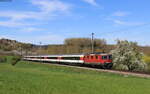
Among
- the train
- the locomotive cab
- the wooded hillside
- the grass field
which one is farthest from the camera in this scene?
the wooded hillside

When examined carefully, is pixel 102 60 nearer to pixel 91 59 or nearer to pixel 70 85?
pixel 91 59

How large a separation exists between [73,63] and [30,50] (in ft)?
371

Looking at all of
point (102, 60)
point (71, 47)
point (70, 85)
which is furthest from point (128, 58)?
point (71, 47)

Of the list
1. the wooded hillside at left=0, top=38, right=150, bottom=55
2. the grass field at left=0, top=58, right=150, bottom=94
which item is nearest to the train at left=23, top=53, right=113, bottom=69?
the grass field at left=0, top=58, right=150, bottom=94

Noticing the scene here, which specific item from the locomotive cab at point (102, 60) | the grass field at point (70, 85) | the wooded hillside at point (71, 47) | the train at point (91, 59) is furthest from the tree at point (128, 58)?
the wooded hillside at point (71, 47)

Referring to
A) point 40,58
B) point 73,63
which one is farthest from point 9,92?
point 40,58

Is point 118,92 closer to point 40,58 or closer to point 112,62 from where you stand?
point 112,62

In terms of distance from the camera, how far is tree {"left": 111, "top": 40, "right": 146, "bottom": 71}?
171ft

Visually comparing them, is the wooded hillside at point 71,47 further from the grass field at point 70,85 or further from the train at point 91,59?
the grass field at point 70,85

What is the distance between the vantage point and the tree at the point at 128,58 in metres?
52.2

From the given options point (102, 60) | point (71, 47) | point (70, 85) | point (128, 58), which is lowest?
point (70, 85)

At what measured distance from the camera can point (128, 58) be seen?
175ft

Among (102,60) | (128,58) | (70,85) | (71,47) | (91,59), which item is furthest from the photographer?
(71,47)

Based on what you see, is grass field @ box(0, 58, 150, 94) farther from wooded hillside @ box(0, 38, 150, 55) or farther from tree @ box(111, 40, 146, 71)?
wooded hillside @ box(0, 38, 150, 55)
